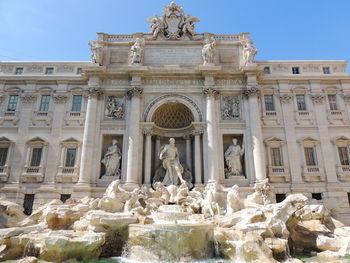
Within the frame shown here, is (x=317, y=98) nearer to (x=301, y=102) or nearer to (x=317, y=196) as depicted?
(x=301, y=102)

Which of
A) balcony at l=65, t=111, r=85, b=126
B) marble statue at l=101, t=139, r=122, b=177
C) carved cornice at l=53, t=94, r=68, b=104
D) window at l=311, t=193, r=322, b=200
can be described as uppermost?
carved cornice at l=53, t=94, r=68, b=104

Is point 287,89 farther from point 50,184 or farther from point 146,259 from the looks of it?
point 50,184

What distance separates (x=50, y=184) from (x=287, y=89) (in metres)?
19.7

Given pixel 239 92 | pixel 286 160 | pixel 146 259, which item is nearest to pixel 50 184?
pixel 146 259

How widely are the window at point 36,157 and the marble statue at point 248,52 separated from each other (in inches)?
681

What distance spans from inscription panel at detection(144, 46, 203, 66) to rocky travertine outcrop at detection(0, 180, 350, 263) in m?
11.1

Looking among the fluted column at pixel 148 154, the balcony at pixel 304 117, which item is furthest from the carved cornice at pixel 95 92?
the balcony at pixel 304 117

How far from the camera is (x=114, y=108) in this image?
20594 millimetres

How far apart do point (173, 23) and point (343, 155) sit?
57.0 ft

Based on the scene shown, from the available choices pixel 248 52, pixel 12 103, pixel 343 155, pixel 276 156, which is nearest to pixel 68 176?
pixel 12 103

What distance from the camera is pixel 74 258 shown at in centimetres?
1001

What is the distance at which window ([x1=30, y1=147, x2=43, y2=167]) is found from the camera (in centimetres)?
1954

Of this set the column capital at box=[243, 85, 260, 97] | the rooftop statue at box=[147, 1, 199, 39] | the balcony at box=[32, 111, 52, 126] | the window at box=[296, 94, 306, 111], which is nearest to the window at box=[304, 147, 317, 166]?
the window at box=[296, 94, 306, 111]

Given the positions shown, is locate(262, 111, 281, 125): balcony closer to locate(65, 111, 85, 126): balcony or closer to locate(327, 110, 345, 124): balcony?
locate(327, 110, 345, 124): balcony
